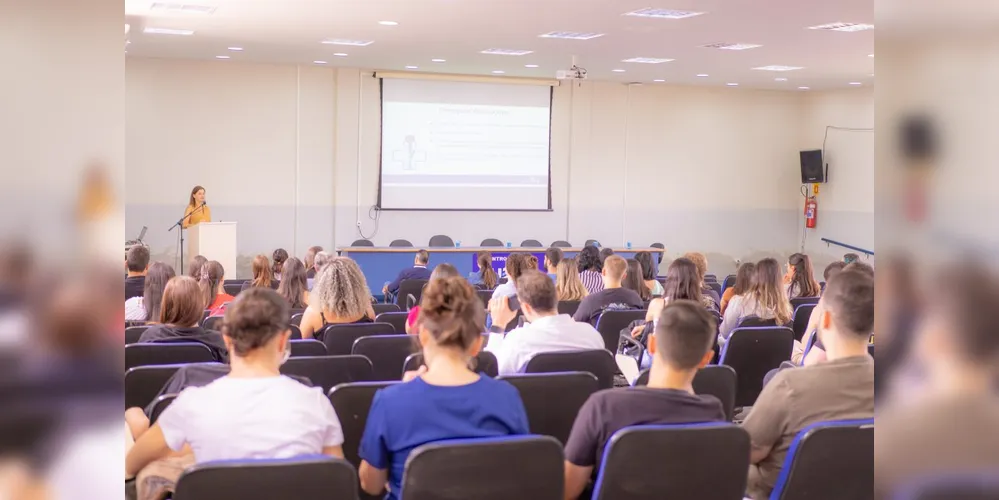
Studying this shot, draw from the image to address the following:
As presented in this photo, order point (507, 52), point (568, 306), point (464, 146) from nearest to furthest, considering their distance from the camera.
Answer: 1. point (568, 306)
2. point (507, 52)
3. point (464, 146)

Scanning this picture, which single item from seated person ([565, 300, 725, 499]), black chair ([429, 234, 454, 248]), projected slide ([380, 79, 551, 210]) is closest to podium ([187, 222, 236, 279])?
black chair ([429, 234, 454, 248])

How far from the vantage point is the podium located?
392 inches

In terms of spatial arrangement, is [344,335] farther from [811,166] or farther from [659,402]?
[811,166]

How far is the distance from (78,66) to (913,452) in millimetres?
510

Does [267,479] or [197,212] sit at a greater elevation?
[197,212]

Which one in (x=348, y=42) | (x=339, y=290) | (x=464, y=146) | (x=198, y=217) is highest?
(x=348, y=42)

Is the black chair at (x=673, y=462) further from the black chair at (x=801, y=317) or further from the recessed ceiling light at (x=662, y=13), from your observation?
the recessed ceiling light at (x=662, y=13)

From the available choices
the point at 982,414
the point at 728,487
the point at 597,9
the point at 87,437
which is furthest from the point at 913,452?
the point at 597,9

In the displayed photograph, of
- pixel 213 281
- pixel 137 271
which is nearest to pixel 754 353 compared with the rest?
pixel 213 281

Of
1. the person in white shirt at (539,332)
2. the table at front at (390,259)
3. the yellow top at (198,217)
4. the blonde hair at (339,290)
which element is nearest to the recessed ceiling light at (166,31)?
the yellow top at (198,217)

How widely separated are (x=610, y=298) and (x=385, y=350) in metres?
1.78

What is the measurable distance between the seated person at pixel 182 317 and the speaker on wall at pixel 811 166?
13.3 m

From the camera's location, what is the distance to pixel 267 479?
196cm

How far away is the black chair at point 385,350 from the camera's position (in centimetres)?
414
